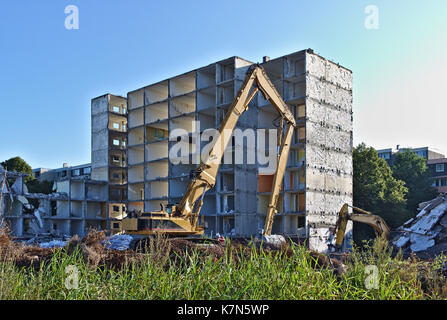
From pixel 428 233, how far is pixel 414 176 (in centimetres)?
2843

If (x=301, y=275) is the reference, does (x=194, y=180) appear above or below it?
above

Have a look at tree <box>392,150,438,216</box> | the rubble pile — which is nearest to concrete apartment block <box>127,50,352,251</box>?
the rubble pile

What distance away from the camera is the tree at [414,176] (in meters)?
51.8

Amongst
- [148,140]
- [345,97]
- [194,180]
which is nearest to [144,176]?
[148,140]

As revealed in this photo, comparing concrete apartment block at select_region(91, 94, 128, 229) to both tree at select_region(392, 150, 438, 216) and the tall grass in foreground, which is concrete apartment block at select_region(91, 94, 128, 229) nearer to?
tree at select_region(392, 150, 438, 216)

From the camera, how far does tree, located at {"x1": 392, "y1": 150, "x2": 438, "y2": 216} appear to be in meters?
51.8

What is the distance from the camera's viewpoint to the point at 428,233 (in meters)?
26.8

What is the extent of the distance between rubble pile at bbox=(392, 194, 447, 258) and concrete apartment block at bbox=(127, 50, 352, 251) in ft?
26.6

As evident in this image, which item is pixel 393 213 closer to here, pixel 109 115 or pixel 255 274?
pixel 109 115

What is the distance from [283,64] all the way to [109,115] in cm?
2292
